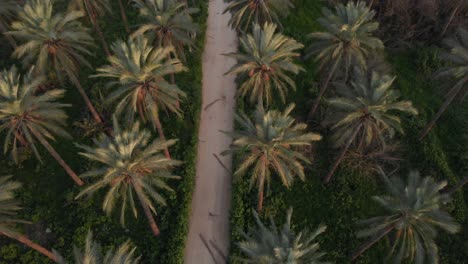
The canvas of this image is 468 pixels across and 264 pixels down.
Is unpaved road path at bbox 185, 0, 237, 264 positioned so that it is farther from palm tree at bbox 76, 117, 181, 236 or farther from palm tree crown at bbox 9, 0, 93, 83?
palm tree crown at bbox 9, 0, 93, 83

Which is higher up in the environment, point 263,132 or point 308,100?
point 263,132

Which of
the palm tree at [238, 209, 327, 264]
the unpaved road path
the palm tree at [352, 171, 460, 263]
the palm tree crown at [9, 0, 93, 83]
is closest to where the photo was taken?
the palm tree at [238, 209, 327, 264]

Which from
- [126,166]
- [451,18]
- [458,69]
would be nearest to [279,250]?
[126,166]

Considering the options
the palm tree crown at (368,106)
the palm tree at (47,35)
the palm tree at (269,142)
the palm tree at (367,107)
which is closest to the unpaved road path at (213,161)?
the palm tree at (269,142)

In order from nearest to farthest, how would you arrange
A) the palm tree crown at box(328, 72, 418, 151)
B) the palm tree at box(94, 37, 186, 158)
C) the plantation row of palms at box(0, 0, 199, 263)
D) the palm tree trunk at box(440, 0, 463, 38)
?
the plantation row of palms at box(0, 0, 199, 263) < the palm tree at box(94, 37, 186, 158) < the palm tree crown at box(328, 72, 418, 151) < the palm tree trunk at box(440, 0, 463, 38)

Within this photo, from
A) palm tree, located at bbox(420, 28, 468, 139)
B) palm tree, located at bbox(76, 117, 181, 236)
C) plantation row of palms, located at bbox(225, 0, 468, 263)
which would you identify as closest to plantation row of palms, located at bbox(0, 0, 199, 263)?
palm tree, located at bbox(76, 117, 181, 236)

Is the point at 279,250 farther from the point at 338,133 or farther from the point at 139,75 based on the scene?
the point at 139,75

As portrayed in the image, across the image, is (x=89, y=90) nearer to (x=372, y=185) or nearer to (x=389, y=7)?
(x=372, y=185)

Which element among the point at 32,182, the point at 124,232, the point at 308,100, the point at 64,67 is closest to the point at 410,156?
the point at 308,100
